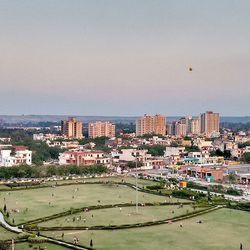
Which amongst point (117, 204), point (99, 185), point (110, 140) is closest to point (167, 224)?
point (117, 204)

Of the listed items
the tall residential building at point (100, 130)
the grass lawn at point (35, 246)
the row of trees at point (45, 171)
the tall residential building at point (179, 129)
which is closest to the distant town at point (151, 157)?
the row of trees at point (45, 171)

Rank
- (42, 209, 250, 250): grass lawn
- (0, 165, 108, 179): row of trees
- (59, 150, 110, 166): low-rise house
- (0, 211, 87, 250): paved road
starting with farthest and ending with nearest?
1. (59, 150, 110, 166): low-rise house
2. (0, 165, 108, 179): row of trees
3. (42, 209, 250, 250): grass lawn
4. (0, 211, 87, 250): paved road

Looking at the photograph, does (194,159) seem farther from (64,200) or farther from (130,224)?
(130,224)

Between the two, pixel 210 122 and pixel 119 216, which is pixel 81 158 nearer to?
pixel 119 216

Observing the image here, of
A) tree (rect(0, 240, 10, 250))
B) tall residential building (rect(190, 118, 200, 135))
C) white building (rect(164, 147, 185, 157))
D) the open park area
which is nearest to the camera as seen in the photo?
tree (rect(0, 240, 10, 250))

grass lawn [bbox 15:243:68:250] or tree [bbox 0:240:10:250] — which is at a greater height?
tree [bbox 0:240:10:250]

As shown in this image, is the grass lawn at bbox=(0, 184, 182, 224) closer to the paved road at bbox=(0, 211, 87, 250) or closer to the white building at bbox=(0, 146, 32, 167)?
the paved road at bbox=(0, 211, 87, 250)

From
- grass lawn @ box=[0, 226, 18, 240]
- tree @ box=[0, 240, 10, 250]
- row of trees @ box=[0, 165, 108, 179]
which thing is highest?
row of trees @ box=[0, 165, 108, 179]

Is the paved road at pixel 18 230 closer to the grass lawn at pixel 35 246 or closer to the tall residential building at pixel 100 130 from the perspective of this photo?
the grass lawn at pixel 35 246

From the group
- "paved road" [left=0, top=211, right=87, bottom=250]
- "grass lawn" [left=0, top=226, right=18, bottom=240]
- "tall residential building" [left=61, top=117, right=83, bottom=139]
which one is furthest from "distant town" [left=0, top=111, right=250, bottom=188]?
"grass lawn" [left=0, top=226, right=18, bottom=240]
